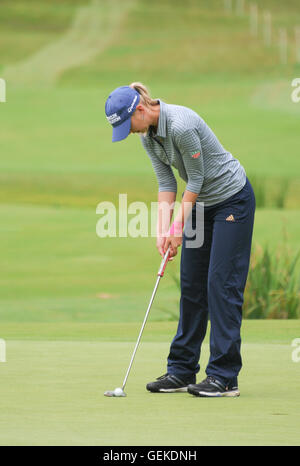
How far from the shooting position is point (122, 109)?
3791mm

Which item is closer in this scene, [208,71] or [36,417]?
[36,417]

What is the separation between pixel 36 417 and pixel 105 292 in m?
6.75

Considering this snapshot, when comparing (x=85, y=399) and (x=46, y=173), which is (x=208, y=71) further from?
(x=85, y=399)

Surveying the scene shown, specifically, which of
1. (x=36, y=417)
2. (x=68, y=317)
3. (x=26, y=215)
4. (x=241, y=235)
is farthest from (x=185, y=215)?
(x=26, y=215)

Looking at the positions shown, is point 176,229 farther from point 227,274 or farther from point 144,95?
point 144,95

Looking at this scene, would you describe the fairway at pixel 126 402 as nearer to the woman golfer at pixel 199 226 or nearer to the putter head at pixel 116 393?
the putter head at pixel 116 393

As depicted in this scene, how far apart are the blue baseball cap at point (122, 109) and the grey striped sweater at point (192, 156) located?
0.46 feet

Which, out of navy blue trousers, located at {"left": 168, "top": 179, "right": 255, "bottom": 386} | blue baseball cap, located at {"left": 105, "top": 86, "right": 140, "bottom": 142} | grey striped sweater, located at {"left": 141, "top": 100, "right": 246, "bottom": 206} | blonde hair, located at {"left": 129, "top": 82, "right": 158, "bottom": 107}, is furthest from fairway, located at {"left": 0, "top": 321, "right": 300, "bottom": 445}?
blonde hair, located at {"left": 129, "top": 82, "right": 158, "bottom": 107}

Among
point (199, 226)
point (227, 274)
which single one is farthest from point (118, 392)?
point (199, 226)

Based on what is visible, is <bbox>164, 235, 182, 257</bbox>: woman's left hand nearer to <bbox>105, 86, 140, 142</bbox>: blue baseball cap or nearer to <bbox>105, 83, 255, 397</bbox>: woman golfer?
<bbox>105, 83, 255, 397</bbox>: woman golfer

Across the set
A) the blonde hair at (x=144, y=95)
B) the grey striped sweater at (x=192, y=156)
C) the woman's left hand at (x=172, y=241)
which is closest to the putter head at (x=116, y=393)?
the woman's left hand at (x=172, y=241)

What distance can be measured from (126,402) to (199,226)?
0.90m

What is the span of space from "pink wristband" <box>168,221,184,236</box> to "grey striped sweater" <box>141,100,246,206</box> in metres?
0.16

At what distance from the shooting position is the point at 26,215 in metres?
13.1
